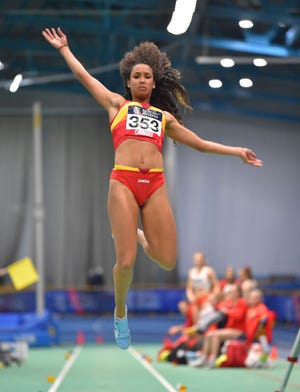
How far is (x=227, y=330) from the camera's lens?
14336 mm

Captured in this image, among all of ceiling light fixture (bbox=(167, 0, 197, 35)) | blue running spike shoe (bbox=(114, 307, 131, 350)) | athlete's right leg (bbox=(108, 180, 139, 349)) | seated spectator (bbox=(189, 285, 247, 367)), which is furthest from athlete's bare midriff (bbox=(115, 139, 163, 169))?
seated spectator (bbox=(189, 285, 247, 367))

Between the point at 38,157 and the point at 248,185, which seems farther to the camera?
the point at 248,185

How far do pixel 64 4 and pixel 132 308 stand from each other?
10.9 metres

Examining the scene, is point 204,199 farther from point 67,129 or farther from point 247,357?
point 247,357

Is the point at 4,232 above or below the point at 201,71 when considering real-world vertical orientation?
below

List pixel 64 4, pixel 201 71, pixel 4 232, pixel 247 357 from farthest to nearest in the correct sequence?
pixel 4 232, pixel 201 71, pixel 64 4, pixel 247 357

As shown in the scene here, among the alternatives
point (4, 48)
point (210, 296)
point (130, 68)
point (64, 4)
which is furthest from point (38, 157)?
point (130, 68)

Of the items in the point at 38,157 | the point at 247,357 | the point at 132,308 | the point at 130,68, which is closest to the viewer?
the point at 130,68

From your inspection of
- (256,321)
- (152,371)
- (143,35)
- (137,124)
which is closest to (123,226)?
(137,124)

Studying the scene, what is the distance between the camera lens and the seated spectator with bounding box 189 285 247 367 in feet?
46.5

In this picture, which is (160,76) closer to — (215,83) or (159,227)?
(159,227)

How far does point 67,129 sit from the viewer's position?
32000mm

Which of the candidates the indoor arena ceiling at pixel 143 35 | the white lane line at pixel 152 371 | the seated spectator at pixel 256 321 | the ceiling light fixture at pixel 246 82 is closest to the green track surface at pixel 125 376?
the white lane line at pixel 152 371

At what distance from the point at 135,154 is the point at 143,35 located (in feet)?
50.3
